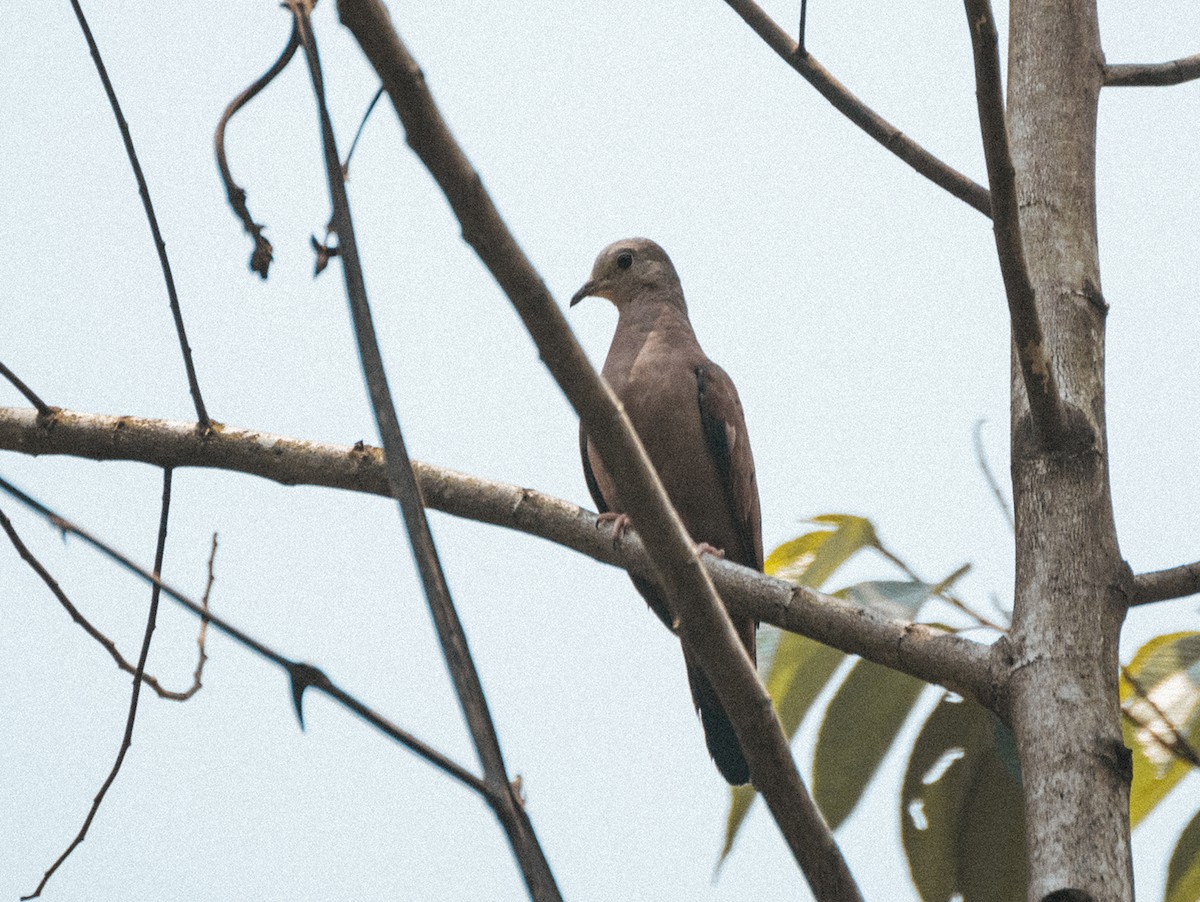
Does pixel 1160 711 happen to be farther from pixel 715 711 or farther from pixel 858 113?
pixel 715 711

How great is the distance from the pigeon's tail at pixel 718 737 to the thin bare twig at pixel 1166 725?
1688 millimetres

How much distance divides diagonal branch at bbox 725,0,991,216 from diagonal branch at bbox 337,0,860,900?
1683 mm

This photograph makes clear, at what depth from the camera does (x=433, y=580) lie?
1038mm

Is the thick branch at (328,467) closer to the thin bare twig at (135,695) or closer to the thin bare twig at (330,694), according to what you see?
the thin bare twig at (135,695)

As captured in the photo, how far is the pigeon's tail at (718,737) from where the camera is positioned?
4.02m

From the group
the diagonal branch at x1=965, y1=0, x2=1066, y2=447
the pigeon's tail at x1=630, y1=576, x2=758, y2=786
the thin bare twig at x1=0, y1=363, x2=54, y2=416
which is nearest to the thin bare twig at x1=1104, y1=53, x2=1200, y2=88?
the diagonal branch at x1=965, y1=0, x2=1066, y2=447

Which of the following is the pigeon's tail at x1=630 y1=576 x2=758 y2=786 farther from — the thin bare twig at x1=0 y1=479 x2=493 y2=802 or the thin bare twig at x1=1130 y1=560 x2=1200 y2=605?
the thin bare twig at x1=0 y1=479 x2=493 y2=802

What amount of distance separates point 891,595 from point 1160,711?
20.2 inches

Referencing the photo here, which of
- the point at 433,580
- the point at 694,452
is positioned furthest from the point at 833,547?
the point at 433,580

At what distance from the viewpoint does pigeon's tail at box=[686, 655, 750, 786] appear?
4.02 m

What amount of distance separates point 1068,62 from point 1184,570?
1218 mm

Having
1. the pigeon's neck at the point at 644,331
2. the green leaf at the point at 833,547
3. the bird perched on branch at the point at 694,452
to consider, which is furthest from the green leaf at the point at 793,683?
the pigeon's neck at the point at 644,331

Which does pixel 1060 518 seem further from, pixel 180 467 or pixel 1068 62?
pixel 180 467

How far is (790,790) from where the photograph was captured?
1519 millimetres
